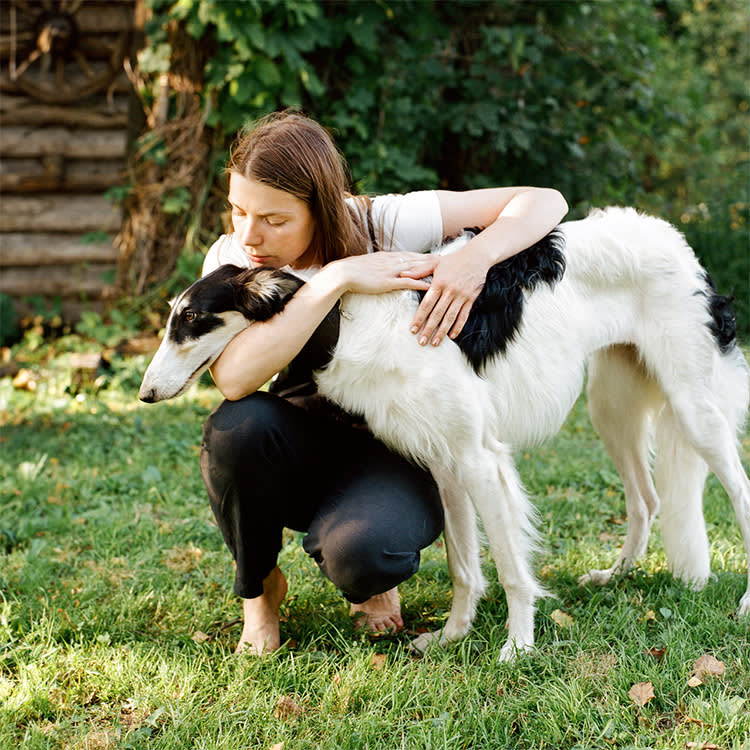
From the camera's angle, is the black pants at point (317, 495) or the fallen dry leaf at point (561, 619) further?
the fallen dry leaf at point (561, 619)

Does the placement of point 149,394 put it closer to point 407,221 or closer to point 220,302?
point 220,302

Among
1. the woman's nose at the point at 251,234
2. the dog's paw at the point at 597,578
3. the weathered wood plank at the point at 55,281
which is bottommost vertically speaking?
the weathered wood plank at the point at 55,281

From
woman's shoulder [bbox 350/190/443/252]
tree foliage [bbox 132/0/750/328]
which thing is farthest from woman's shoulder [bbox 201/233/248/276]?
tree foliage [bbox 132/0/750/328]

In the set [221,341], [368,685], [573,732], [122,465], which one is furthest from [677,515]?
[122,465]

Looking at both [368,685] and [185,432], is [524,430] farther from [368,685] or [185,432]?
[185,432]

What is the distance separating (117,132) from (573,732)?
20.9 ft

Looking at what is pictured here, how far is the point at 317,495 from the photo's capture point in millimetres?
2496

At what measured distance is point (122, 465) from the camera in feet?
13.8

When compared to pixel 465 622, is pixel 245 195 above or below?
above

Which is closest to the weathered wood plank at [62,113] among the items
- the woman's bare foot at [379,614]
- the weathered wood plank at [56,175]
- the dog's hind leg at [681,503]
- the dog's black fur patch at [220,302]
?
the weathered wood plank at [56,175]

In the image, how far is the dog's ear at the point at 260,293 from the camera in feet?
7.28

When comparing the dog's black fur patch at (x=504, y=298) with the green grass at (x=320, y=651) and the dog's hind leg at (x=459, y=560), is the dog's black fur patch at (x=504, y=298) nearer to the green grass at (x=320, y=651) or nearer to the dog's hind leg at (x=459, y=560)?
the dog's hind leg at (x=459, y=560)

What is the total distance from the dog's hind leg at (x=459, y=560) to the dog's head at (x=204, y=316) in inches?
28.9

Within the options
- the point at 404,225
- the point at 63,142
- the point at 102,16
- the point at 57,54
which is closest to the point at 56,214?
the point at 63,142
